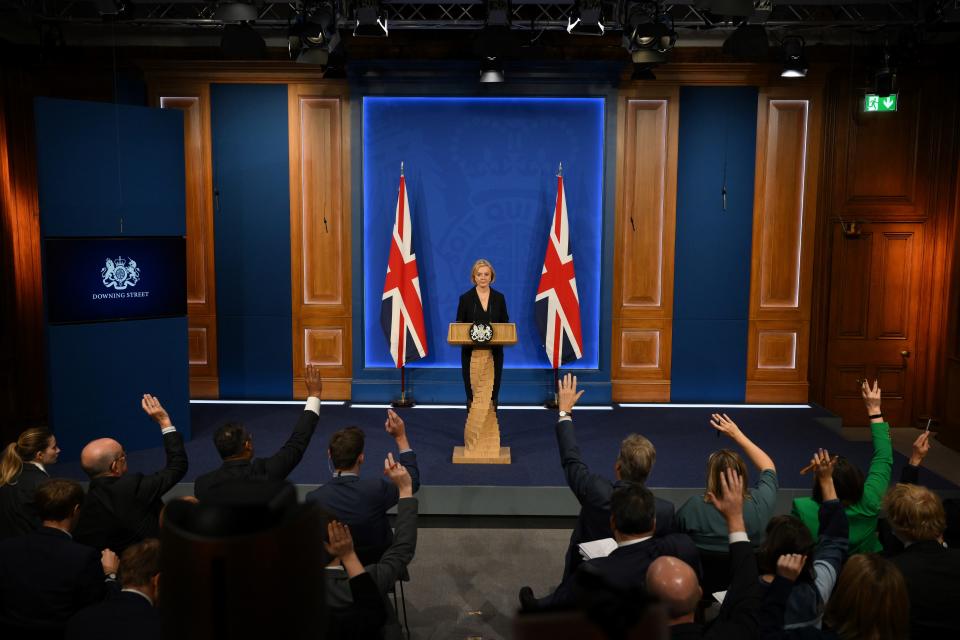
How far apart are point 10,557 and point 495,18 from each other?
200 inches

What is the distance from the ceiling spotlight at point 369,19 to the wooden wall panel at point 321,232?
63.8 inches

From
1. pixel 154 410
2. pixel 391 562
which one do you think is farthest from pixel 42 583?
pixel 391 562

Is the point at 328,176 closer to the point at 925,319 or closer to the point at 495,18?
the point at 495,18

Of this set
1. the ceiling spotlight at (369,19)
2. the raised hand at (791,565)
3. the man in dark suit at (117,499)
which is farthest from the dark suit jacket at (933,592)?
the ceiling spotlight at (369,19)

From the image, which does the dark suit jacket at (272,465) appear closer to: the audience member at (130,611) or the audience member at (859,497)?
the audience member at (130,611)

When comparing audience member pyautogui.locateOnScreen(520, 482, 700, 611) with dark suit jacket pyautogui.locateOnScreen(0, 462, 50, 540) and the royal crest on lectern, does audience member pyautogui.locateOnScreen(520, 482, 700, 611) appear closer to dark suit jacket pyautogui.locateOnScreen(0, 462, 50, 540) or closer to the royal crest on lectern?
dark suit jacket pyautogui.locateOnScreen(0, 462, 50, 540)

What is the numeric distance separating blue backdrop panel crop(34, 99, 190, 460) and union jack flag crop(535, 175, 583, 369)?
306cm

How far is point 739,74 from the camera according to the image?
7.72 m

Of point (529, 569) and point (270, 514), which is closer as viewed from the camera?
point (270, 514)

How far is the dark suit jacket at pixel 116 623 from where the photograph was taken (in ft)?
7.79

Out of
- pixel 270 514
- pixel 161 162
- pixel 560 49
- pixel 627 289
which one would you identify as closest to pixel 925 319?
pixel 627 289

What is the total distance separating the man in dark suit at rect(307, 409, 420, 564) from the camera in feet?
11.2

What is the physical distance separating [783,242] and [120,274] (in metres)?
5.84

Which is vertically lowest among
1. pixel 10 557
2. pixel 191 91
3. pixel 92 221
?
pixel 10 557
